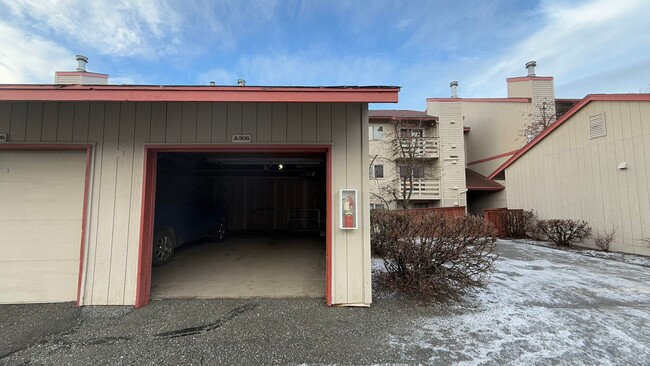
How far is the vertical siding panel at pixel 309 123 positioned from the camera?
384 cm

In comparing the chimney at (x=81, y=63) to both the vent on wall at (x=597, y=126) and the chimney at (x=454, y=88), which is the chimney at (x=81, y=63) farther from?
the chimney at (x=454, y=88)

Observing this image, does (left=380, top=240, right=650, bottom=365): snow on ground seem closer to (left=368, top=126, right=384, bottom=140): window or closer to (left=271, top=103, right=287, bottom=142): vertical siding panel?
(left=271, top=103, right=287, bottom=142): vertical siding panel

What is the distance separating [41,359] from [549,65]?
977 inches

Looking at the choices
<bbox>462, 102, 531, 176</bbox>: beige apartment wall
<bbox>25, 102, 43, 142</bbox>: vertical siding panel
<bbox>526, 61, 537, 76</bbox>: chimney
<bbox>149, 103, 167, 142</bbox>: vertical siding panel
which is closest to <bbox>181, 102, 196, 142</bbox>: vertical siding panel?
<bbox>149, 103, 167, 142</bbox>: vertical siding panel

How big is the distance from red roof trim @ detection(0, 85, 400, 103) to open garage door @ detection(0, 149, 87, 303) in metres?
0.96

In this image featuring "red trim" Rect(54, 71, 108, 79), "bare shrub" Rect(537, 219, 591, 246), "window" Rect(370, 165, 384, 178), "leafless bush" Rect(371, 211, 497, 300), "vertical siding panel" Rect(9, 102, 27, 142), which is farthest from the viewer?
"window" Rect(370, 165, 384, 178)

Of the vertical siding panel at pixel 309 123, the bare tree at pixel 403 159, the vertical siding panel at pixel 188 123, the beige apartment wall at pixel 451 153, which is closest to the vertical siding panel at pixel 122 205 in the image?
the vertical siding panel at pixel 188 123

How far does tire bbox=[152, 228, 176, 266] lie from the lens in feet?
18.1

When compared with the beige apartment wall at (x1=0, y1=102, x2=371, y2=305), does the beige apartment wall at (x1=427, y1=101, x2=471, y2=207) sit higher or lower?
higher

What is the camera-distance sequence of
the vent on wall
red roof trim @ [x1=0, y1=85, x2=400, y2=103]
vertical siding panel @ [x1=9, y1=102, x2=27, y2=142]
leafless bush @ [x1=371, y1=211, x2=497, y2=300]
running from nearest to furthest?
red roof trim @ [x1=0, y1=85, x2=400, y2=103] → vertical siding panel @ [x1=9, y1=102, x2=27, y2=142] → leafless bush @ [x1=371, y1=211, x2=497, y2=300] → the vent on wall

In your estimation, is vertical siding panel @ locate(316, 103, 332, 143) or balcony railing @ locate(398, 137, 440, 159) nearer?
vertical siding panel @ locate(316, 103, 332, 143)

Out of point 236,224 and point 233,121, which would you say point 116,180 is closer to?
point 233,121

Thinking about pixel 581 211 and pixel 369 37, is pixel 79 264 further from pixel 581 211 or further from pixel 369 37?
pixel 581 211

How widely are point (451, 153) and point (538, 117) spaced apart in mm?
5896
